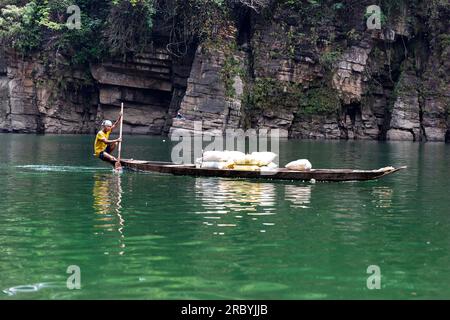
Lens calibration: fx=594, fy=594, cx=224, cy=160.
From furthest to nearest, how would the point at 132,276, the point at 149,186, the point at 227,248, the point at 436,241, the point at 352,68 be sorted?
1. the point at 352,68
2. the point at 149,186
3. the point at 436,241
4. the point at 227,248
5. the point at 132,276

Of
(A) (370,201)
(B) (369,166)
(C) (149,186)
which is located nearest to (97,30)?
(B) (369,166)

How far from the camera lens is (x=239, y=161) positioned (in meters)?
18.1

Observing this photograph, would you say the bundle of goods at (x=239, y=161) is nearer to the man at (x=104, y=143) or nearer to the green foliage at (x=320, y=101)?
the man at (x=104, y=143)

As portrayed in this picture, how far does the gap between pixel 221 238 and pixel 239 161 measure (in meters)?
8.79

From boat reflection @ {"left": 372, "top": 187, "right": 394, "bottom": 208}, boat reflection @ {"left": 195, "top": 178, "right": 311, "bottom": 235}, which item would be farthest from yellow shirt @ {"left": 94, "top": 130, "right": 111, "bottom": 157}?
boat reflection @ {"left": 372, "top": 187, "right": 394, "bottom": 208}

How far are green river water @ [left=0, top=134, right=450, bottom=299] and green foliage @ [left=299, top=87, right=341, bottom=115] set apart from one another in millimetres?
29187

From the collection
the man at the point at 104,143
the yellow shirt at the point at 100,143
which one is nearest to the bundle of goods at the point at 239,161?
the man at the point at 104,143

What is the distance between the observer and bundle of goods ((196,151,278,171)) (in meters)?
18.0

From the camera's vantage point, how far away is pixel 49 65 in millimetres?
47844

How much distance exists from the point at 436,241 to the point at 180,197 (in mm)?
6297

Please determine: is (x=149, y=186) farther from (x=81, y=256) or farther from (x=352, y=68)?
(x=352, y=68)

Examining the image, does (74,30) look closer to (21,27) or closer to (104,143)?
(21,27)

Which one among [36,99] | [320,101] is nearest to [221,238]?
[320,101]

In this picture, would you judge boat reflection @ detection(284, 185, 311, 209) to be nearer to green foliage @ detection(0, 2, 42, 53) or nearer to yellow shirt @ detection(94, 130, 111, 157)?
yellow shirt @ detection(94, 130, 111, 157)
